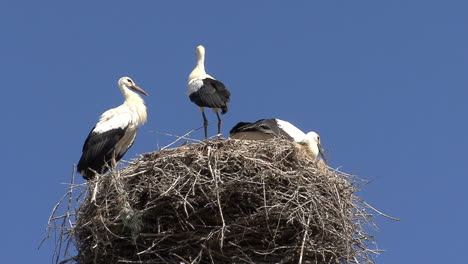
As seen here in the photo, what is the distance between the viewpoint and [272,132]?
12.1 meters

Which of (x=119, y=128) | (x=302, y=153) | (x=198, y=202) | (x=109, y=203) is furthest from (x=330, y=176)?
(x=119, y=128)

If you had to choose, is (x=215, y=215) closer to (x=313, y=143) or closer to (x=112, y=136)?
(x=313, y=143)

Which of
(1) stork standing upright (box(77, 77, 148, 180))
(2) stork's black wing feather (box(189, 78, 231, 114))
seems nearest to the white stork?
(2) stork's black wing feather (box(189, 78, 231, 114))

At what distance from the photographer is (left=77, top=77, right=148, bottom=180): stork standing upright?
12.7 m

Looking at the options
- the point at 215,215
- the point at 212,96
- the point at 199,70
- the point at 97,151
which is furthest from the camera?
the point at 199,70

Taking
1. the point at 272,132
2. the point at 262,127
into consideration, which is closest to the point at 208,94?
the point at 262,127

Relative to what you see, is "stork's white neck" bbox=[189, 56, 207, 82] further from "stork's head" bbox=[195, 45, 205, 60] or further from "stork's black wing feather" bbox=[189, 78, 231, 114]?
"stork's black wing feather" bbox=[189, 78, 231, 114]

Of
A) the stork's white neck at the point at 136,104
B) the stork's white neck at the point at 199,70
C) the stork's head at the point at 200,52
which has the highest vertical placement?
the stork's head at the point at 200,52

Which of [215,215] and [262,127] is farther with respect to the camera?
[262,127]

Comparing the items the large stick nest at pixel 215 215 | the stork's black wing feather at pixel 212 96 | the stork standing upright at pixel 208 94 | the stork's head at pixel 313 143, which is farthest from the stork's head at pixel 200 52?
the large stick nest at pixel 215 215

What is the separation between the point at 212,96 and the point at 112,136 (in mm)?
1372

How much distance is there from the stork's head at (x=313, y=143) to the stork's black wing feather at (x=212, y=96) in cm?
137

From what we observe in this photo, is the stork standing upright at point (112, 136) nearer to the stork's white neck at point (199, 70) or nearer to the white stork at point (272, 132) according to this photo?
the stork's white neck at point (199, 70)

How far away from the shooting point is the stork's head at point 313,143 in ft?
40.0
